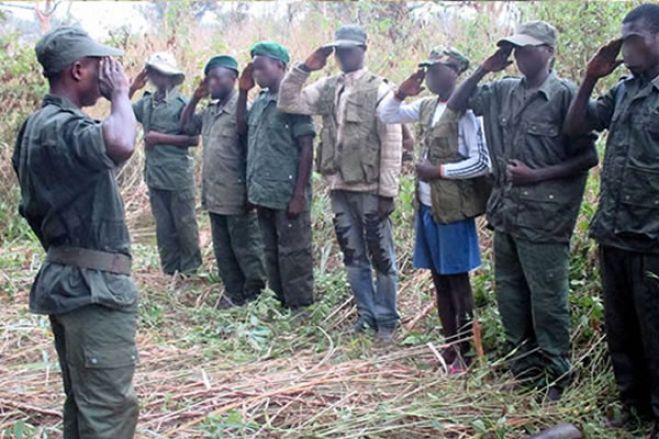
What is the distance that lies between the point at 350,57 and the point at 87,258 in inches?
105

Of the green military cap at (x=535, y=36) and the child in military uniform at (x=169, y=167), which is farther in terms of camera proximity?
the child in military uniform at (x=169, y=167)

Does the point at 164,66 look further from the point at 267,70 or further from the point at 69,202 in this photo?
the point at 69,202

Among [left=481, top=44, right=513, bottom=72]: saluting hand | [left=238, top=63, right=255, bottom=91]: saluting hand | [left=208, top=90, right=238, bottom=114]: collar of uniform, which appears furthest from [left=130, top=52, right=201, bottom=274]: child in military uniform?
[left=481, top=44, right=513, bottom=72]: saluting hand

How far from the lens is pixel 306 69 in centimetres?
523

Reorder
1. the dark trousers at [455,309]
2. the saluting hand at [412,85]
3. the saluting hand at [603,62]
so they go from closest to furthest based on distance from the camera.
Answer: the saluting hand at [603,62] → the dark trousers at [455,309] → the saluting hand at [412,85]

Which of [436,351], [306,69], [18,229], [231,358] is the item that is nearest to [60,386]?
[231,358]

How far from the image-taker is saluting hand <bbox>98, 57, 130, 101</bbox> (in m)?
2.82

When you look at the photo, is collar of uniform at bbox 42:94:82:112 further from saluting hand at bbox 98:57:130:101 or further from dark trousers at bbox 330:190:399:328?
dark trousers at bbox 330:190:399:328

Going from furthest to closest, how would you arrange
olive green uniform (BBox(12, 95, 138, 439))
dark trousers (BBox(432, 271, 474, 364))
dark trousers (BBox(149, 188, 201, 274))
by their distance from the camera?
1. dark trousers (BBox(149, 188, 201, 274))
2. dark trousers (BBox(432, 271, 474, 364))
3. olive green uniform (BBox(12, 95, 138, 439))

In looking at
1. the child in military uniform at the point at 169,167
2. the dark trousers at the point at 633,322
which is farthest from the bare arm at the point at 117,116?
the child in military uniform at the point at 169,167

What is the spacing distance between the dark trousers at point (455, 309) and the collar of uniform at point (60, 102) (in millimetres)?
2336

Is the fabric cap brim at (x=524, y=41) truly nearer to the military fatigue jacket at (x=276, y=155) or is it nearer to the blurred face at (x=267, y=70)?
the military fatigue jacket at (x=276, y=155)

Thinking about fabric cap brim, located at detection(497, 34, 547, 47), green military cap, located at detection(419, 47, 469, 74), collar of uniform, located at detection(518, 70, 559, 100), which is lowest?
collar of uniform, located at detection(518, 70, 559, 100)

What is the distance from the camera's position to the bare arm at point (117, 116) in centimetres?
264
